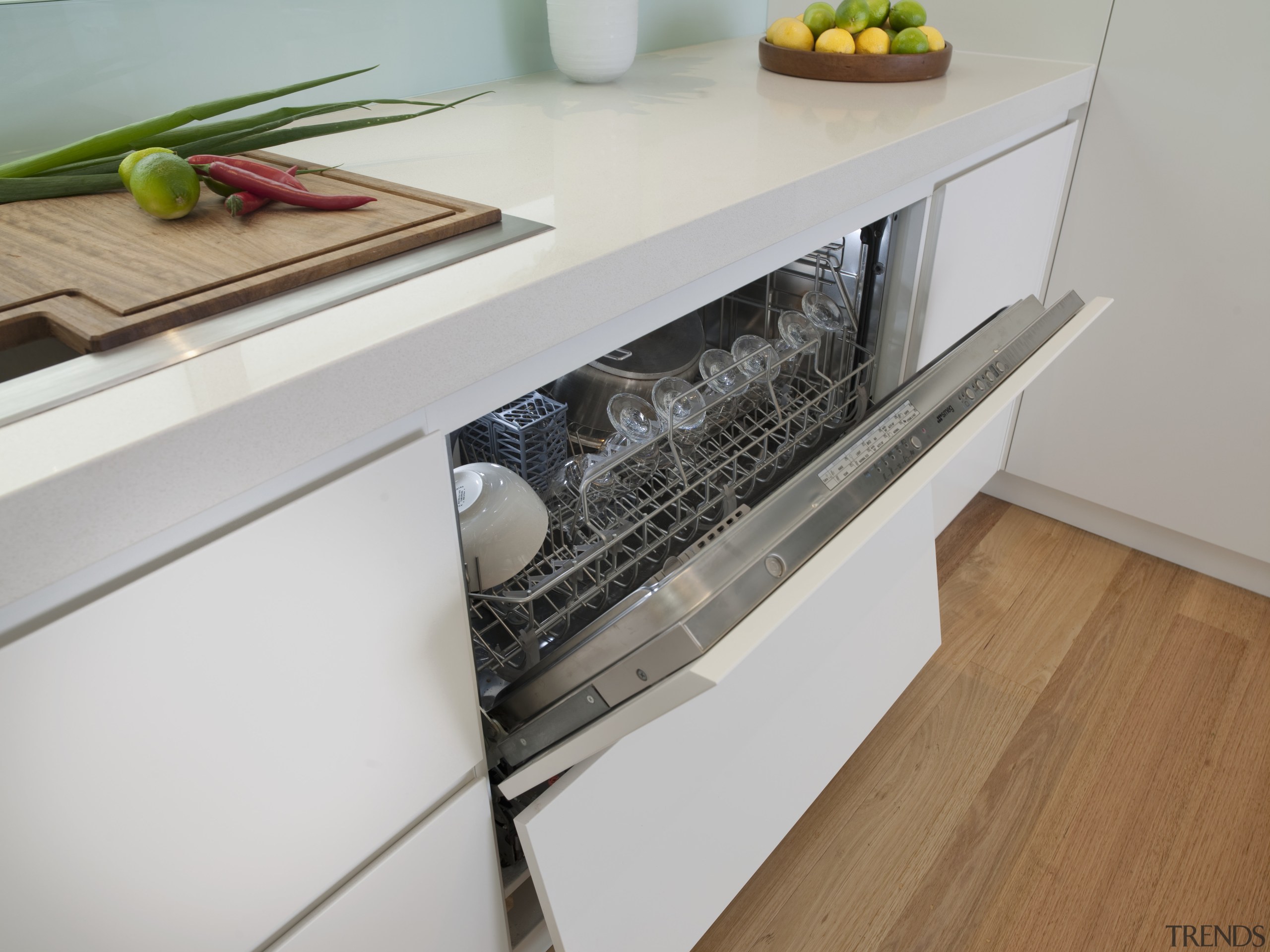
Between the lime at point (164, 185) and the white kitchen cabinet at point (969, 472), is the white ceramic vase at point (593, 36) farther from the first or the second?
the white kitchen cabinet at point (969, 472)

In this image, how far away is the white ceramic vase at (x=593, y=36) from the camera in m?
1.18

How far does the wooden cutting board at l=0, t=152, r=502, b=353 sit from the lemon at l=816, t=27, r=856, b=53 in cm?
79

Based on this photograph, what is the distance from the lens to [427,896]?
78 centimetres

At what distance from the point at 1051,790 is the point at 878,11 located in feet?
3.95

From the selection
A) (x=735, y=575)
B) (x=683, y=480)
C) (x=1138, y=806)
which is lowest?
(x=1138, y=806)

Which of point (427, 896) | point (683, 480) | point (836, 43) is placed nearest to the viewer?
point (427, 896)

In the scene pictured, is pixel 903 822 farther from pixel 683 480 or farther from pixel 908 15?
pixel 908 15

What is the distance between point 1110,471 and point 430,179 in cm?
147


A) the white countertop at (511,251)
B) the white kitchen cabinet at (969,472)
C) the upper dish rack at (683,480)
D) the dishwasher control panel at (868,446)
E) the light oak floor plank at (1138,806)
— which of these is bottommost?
the light oak floor plank at (1138,806)

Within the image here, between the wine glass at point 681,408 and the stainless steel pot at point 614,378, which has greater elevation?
the wine glass at point 681,408

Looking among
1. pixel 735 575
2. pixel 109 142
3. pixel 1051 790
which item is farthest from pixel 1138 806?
pixel 109 142

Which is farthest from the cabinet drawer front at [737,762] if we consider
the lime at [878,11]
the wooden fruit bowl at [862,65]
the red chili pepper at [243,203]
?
the lime at [878,11]

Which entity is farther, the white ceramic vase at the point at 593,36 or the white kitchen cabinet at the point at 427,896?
the white ceramic vase at the point at 593,36

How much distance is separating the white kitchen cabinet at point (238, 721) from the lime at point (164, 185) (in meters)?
0.28
